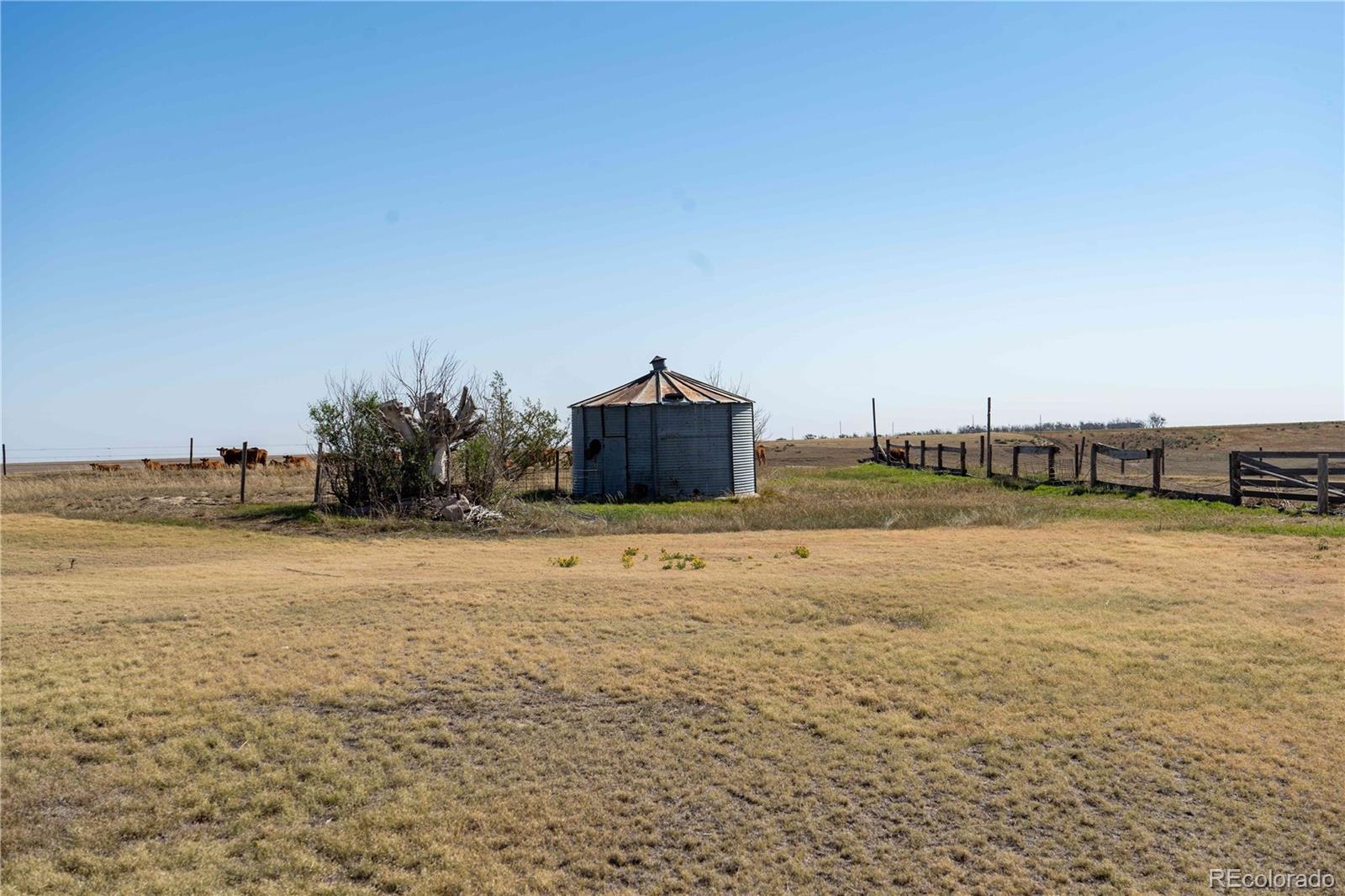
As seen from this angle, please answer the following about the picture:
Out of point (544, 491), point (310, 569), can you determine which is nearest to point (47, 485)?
point (544, 491)

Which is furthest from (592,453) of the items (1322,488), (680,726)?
(680,726)

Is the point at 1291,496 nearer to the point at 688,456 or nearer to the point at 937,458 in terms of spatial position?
the point at 688,456

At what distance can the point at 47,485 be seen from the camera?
105 feet

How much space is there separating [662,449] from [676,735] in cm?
2286

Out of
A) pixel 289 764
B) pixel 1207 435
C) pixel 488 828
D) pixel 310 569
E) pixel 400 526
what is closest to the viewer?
pixel 488 828

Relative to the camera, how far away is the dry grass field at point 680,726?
550 cm

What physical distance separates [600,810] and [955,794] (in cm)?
227

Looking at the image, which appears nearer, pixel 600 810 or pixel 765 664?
pixel 600 810

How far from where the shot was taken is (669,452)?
98.6ft

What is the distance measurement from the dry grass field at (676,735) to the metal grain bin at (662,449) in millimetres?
16605

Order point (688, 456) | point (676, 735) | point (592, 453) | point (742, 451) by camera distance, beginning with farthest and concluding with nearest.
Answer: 1. point (592, 453)
2. point (742, 451)
3. point (688, 456)
4. point (676, 735)

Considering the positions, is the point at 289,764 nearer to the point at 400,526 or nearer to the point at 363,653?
the point at 363,653

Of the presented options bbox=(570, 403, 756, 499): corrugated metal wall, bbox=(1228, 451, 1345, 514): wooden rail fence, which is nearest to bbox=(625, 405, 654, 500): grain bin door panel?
bbox=(570, 403, 756, 499): corrugated metal wall

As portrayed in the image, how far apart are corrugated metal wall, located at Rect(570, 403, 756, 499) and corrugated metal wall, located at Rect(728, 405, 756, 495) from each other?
0.10 ft
